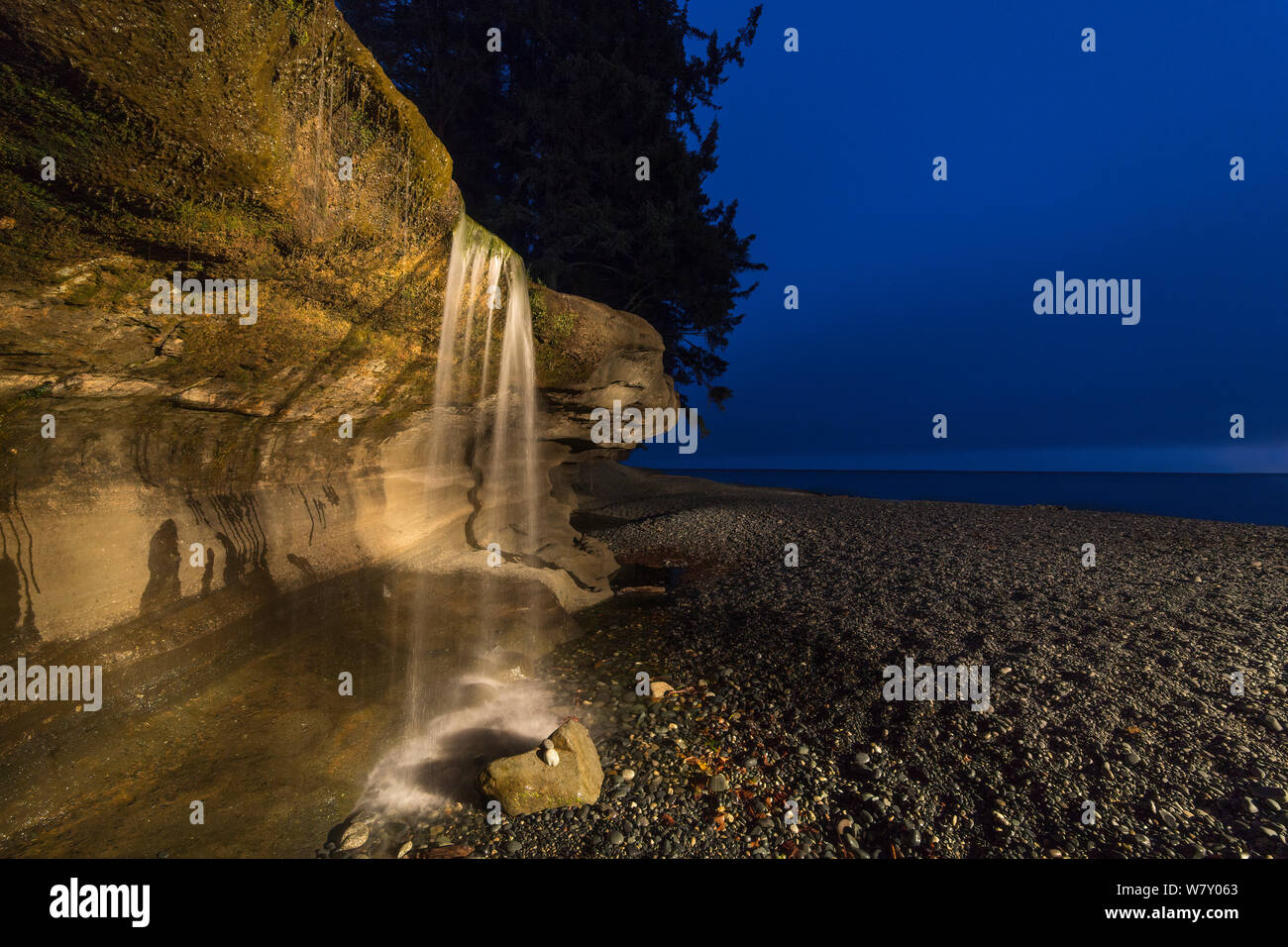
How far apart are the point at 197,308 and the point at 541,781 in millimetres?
6540

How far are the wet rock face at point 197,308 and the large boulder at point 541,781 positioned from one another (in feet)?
19.2

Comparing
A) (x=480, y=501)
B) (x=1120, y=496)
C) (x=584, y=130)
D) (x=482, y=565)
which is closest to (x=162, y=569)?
(x=482, y=565)

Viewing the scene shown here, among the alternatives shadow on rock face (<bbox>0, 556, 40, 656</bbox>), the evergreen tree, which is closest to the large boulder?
shadow on rock face (<bbox>0, 556, 40, 656</bbox>)

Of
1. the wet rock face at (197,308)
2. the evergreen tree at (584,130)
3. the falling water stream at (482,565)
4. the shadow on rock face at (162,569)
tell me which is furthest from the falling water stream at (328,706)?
the evergreen tree at (584,130)

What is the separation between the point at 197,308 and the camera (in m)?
5.35

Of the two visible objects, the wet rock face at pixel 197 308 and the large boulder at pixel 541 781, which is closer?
the wet rock face at pixel 197 308

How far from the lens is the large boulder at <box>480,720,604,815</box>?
4363mm

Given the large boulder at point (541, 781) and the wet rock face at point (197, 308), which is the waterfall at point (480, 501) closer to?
the wet rock face at point (197, 308)

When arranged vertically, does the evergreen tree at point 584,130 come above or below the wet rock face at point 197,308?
above

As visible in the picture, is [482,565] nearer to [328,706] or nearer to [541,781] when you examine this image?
[328,706]

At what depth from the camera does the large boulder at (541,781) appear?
4.36 metres
